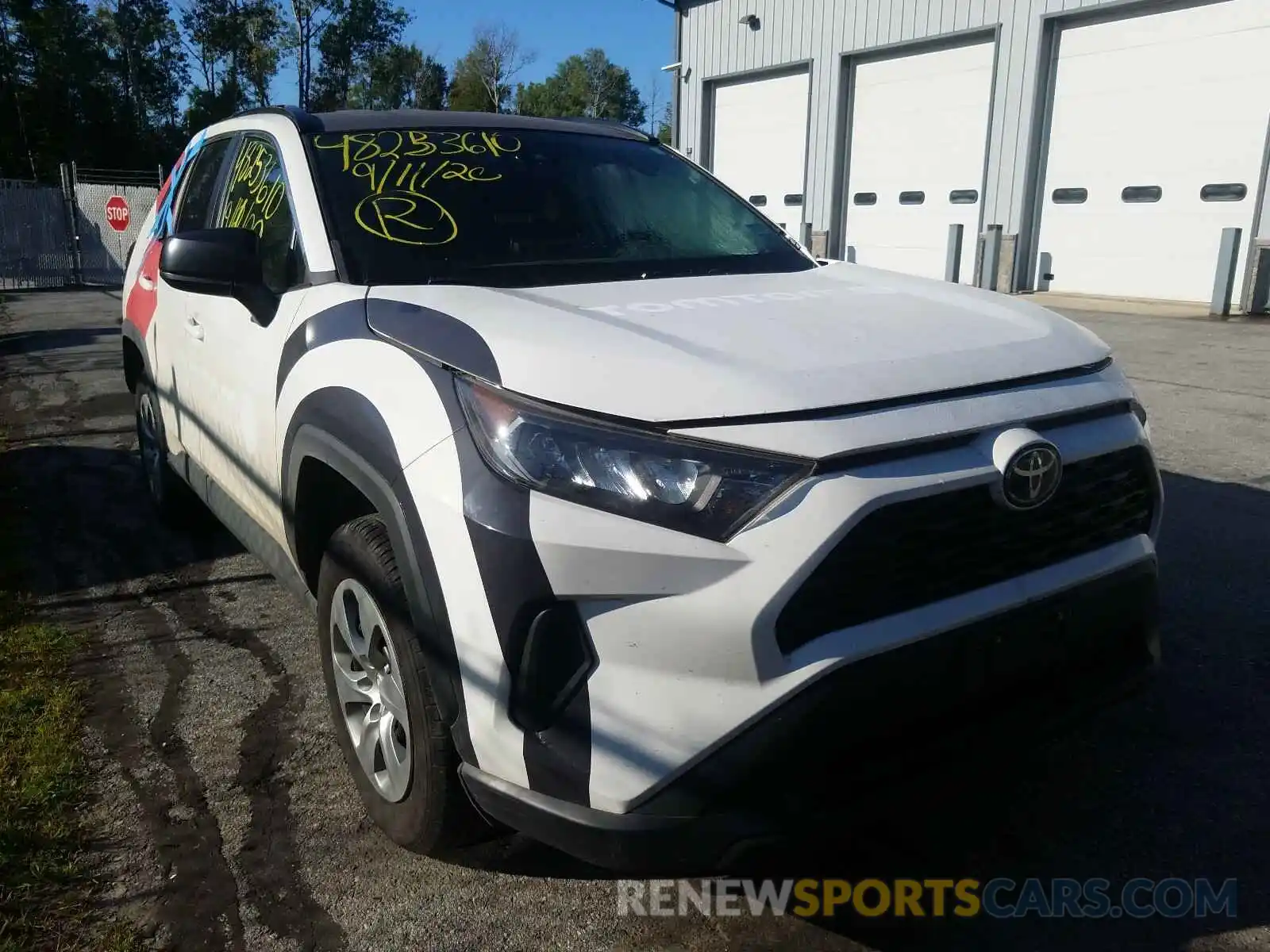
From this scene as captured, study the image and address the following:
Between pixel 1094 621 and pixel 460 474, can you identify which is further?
pixel 1094 621

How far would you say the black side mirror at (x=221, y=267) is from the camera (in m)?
2.81

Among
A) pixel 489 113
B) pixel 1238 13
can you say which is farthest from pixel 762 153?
pixel 489 113

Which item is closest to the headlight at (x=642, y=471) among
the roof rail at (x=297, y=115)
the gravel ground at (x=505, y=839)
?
the gravel ground at (x=505, y=839)

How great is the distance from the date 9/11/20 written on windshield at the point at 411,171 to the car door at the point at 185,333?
877mm

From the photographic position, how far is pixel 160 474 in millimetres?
4742

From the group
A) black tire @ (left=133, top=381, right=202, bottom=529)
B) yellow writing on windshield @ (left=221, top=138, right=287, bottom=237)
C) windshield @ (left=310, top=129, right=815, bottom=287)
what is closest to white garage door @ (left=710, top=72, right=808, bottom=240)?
black tire @ (left=133, top=381, right=202, bottom=529)

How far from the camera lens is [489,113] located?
3.74 meters

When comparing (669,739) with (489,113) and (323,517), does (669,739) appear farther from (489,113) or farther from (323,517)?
(489,113)

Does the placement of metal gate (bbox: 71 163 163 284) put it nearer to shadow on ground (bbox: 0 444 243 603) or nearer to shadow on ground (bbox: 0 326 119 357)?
shadow on ground (bbox: 0 326 119 357)

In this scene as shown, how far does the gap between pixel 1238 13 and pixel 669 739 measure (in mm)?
14149

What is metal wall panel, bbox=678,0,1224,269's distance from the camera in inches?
574

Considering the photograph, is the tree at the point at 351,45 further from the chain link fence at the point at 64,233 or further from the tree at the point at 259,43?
the chain link fence at the point at 64,233

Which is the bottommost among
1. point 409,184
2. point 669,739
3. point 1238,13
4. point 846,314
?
point 669,739

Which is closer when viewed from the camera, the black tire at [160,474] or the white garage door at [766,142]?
the black tire at [160,474]
